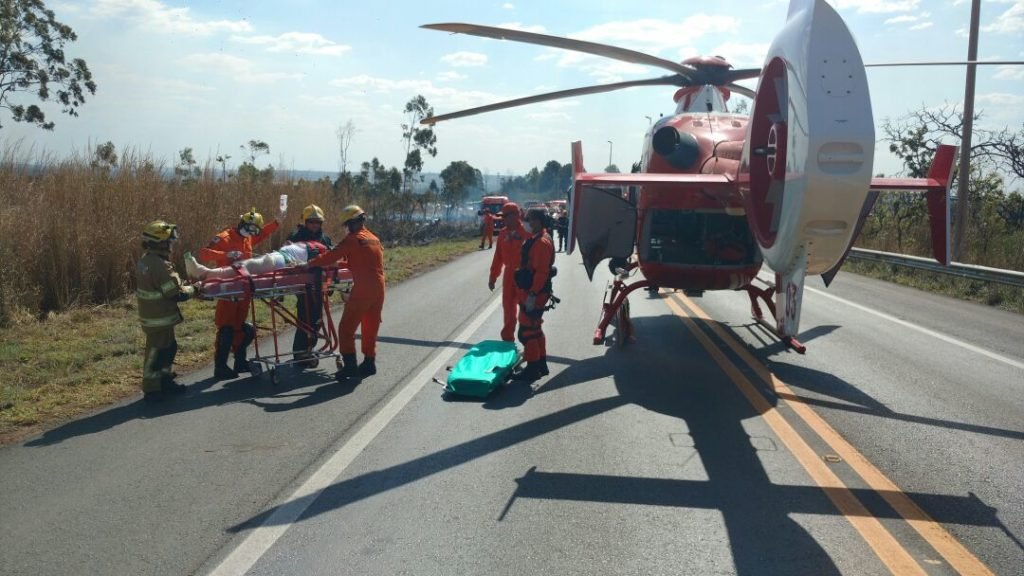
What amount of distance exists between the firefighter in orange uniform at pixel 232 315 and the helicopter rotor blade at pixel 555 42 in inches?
117

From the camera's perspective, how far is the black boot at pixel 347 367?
826cm

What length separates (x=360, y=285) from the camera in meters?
8.32

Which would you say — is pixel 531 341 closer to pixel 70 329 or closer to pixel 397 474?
pixel 397 474

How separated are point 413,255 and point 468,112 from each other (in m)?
16.0

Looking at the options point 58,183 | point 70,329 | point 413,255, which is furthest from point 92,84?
point 70,329

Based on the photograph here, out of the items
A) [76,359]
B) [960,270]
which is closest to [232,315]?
[76,359]

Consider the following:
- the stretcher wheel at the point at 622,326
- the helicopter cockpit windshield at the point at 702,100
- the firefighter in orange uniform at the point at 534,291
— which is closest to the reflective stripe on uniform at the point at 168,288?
the firefighter in orange uniform at the point at 534,291

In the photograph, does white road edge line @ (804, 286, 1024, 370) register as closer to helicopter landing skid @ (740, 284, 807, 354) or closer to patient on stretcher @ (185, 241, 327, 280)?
helicopter landing skid @ (740, 284, 807, 354)

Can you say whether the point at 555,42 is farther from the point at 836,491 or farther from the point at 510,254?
the point at 836,491

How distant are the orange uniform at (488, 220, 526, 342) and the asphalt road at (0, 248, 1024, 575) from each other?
0.75 metres

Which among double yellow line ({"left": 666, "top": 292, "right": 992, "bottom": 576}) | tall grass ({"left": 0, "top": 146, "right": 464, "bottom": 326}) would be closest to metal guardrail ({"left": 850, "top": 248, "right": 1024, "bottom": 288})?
double yellow line ({"left": 666, "top": 292, "right": 992, "bottom": 576})

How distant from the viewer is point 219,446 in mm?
6172

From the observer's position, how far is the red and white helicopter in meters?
5.11

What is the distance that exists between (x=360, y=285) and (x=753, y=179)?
3959mm
